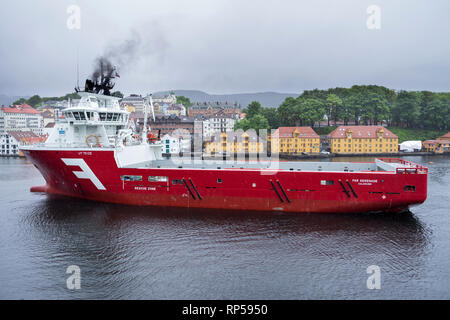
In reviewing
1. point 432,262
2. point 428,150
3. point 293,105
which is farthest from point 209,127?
point 432,262

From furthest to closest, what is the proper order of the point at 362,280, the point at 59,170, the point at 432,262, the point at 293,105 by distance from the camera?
the point at 293,105
the point at 59,170
the point at 432,262
the point at 362,280

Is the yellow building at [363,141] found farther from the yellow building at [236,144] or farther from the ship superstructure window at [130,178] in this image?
the ship superstructure window at [130,178]

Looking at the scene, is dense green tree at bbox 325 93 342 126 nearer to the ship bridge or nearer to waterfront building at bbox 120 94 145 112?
the ship bridge

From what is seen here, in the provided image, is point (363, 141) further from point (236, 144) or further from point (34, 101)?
point (34, 101)

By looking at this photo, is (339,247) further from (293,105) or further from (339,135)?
(293,105)

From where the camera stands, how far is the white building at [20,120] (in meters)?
87.0

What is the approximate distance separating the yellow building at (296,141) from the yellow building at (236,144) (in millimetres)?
3560

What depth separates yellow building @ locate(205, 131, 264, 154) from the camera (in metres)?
52.1

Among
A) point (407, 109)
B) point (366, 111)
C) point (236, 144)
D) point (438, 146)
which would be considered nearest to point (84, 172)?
point (236, 144)

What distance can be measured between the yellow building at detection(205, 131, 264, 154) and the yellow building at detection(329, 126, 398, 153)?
13.1m

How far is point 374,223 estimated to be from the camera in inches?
630

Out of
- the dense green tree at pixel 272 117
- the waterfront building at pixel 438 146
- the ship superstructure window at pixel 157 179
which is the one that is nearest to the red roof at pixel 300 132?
the dense green tree at pixel 272 117

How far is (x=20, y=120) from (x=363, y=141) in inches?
3516
